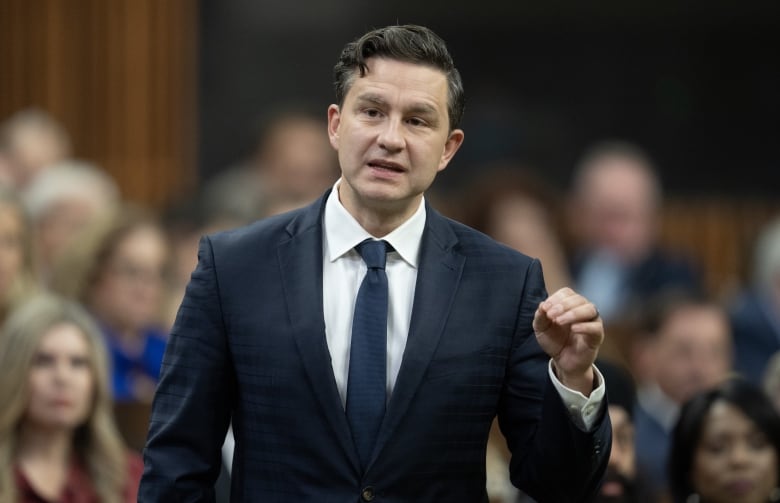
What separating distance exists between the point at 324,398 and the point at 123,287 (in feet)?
10.1

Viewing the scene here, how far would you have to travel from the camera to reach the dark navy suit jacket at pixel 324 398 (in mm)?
2779

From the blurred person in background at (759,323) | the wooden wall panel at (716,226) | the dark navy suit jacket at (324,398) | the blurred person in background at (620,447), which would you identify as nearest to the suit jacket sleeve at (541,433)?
the dark navy suit jacket at (324,398)

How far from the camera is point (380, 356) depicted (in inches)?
111

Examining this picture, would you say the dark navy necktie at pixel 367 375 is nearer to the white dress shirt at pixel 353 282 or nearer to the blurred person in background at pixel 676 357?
the white dress shirt at pixel 353 282

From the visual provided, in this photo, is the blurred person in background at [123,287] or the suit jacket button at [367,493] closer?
the suit jacket button at [367,493]

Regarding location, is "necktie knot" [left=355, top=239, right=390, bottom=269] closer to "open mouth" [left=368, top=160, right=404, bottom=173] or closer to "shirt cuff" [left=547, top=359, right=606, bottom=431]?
"open mouth" [left=368, top=160, right=404, bottom=173]

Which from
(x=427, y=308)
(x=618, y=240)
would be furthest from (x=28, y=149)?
(x=427, y=308)

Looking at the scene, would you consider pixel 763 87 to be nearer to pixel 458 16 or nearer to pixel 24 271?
pixel 458 16

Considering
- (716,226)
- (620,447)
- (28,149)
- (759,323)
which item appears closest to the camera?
(620,447)

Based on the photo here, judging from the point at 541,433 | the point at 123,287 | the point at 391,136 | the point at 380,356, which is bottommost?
the point at 541,433

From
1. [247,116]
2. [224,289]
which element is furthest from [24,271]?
[247,116]

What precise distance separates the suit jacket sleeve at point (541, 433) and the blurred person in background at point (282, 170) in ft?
12.7

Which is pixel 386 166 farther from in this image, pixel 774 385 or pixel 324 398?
pixel 774 385

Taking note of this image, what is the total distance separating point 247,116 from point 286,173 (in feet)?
4.68
